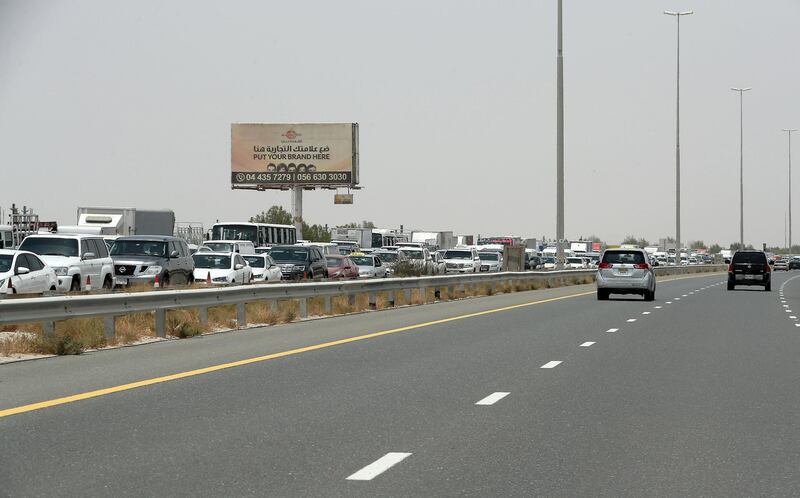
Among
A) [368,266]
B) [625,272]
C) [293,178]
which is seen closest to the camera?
[625,272]

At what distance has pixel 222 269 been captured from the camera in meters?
40.0

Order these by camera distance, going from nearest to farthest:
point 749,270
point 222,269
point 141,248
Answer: point 141,248
point 222,269
point 749,270

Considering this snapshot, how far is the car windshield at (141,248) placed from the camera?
35.5 metres

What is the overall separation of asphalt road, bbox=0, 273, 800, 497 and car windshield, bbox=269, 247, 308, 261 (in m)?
28.2

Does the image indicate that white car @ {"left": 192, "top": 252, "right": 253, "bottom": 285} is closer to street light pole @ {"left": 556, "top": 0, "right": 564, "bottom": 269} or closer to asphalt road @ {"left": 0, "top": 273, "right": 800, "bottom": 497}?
street light pole @ {"left": 556, "top": 0, "right": 564, "bottom": 269}

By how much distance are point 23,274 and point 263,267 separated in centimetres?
1788

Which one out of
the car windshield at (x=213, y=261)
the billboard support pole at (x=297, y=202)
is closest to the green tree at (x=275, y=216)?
the billboard support pole at (x=297, y=202)

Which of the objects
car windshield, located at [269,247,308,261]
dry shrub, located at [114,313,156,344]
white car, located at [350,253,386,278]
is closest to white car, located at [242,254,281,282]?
car windshield, located at [269,247,308,261]

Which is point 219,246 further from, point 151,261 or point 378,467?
point 378,467

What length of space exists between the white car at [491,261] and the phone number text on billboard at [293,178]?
24054 mm

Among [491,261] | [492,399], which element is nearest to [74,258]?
[492,399]

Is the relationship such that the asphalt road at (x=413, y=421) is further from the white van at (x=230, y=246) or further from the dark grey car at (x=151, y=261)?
the white van at (x=230, y=246)

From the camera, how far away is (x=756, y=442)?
31.9 ft

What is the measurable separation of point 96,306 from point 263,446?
9.91m
